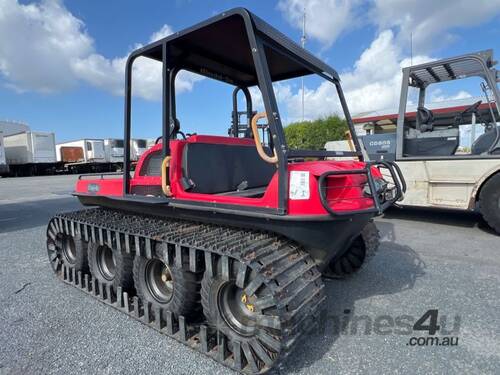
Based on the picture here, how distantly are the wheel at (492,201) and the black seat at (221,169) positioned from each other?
4.48 metres

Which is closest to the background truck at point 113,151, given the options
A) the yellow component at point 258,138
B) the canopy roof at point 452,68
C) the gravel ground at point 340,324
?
the gravel ground at point 340,324

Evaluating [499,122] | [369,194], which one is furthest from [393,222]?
[369,194]

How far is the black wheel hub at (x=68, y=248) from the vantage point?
4.33 meters

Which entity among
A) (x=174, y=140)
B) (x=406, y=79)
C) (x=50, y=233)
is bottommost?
(x=50, y=233)

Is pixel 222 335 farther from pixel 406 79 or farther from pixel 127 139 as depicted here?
pixel 406 79

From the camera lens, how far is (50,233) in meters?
4.46

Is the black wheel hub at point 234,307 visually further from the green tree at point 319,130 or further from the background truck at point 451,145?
the green tree at point 319,130

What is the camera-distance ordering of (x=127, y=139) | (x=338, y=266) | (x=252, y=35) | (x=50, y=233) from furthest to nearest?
(x=50, y=233)
(x=338, y=266)
(x=127, y=139)
(x=252, y=35)

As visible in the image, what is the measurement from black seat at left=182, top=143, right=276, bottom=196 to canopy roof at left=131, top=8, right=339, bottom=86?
3.04 feet

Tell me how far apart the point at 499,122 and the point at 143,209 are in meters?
7.08

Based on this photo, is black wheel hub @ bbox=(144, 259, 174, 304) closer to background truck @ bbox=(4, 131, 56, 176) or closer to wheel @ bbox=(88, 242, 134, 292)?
wheel @ bbox=(88, 242, 134, 292)

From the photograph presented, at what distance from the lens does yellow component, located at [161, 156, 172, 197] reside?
9.48ft

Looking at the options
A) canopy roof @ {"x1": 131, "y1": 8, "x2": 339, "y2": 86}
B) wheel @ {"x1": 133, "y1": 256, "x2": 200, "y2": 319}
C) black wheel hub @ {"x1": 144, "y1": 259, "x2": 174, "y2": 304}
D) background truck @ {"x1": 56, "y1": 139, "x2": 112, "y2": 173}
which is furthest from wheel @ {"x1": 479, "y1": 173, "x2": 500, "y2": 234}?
background truck @ {"x1": 56, "y1": 139, "x2": 112, "y2": 173}

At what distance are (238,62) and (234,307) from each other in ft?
8.90
